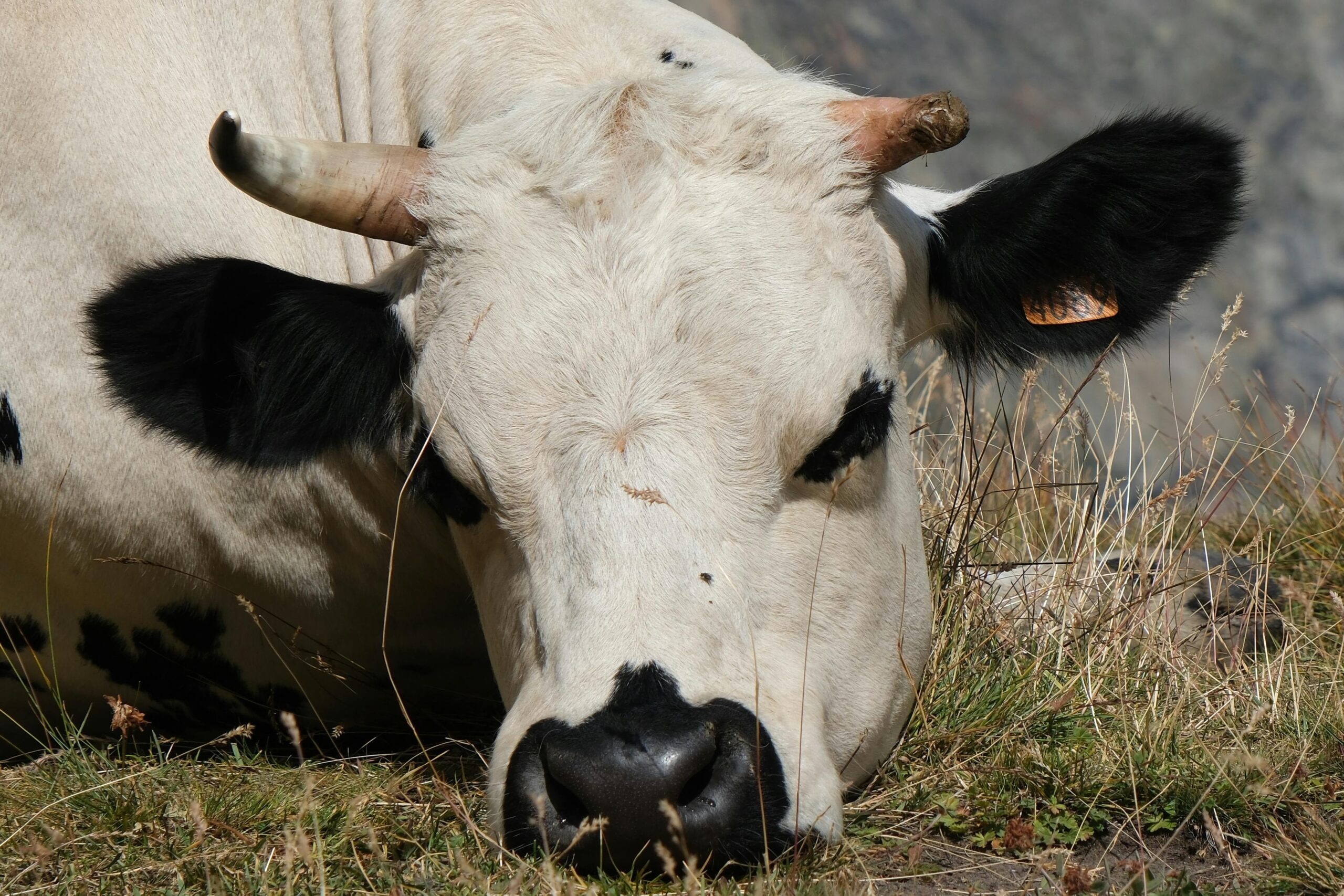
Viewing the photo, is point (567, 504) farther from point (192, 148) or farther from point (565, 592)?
point (192, 148)

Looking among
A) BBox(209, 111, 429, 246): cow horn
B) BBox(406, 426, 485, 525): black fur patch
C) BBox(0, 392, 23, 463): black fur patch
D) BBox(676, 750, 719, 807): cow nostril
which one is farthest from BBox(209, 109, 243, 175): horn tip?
BBox(676, 750, 719, 807): cow nostril

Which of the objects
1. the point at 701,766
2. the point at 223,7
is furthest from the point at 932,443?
the point at 701,766

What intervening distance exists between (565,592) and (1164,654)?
2.06 meters

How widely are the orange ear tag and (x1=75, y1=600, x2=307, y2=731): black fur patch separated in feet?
8.58

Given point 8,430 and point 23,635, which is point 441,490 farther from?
point 23,635

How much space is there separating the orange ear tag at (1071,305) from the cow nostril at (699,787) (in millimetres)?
1756

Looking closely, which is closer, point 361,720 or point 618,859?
point 618,859

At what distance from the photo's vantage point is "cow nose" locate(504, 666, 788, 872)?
2.60m

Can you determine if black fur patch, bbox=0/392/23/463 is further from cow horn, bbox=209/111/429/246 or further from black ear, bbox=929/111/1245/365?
black ear, bbox=929/111/1245/365

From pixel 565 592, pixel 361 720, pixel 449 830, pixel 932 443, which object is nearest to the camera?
pixel 565 592

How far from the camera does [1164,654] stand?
4.07 metres

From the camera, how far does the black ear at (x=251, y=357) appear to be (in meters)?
3.41

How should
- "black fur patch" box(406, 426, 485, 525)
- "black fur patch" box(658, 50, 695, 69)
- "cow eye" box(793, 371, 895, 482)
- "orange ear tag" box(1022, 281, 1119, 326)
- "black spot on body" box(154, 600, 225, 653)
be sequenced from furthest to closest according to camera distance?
"black spot on body" box(154, 600, 225, 653) < "black fur patch" box(658, 50, 695, 69) < "orange ear tag" box(1022, 281, 1119, 326) < "black fur patch" box(406, 426, 485, 525) < "cow eye" box(793, 371, 895, 482)

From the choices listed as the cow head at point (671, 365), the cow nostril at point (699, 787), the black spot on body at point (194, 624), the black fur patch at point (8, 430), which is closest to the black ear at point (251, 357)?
the cow head at point (671, 365)
